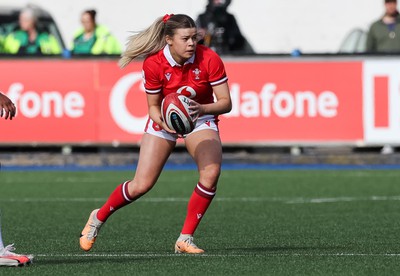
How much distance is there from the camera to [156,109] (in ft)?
35.2

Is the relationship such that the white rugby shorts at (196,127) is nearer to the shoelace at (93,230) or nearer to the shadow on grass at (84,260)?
the shoelace at (93,230)

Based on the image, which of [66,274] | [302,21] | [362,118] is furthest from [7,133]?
[66,274]

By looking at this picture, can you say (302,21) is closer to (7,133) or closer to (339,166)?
(339,166)

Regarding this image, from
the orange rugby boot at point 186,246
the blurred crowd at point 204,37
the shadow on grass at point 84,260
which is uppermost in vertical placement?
the shadow on grass at point 84,260

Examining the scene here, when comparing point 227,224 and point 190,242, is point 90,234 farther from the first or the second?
point 227,224

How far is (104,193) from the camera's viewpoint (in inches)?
664

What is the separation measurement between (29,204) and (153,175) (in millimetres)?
5029

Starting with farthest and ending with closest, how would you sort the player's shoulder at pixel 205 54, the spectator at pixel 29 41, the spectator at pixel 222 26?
the spectator at pixel 222 26 < the spectator at pixel 29 41 < the player's shoulder at pixel 205 54

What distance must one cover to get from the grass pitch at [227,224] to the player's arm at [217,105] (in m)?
1.11

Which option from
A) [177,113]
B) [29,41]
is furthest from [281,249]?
[29,41]

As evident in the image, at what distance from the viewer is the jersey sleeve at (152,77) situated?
10.7 metres

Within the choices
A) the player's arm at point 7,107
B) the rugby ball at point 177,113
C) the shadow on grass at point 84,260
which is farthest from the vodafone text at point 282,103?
the player's arm at point 7,107

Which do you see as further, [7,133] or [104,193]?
[7,133]

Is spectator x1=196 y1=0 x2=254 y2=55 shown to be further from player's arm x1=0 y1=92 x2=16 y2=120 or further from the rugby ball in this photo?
player's arm x1=0 y1=92 x2=16 y2=120
